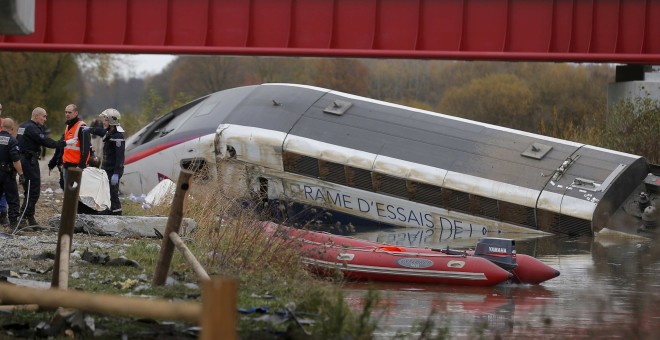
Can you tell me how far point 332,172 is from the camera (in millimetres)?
25438

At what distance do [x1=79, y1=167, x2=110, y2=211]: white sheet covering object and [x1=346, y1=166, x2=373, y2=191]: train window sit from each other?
25.2 ft

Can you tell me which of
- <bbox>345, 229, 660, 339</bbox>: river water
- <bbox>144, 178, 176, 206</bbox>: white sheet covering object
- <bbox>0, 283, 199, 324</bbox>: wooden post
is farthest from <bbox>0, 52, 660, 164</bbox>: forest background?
<bbox>0, 283, 199, 324</bbox>: wooden post

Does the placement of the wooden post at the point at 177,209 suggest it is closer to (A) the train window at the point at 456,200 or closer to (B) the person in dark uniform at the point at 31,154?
(B) the person in dark uniform at the point at 31,154

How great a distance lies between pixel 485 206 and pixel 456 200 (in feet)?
2.19

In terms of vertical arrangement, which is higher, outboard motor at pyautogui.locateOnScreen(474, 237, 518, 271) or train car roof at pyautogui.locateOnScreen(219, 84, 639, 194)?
train car roof at pyautogui.locateOnScreen(219, 84, 639, 194)

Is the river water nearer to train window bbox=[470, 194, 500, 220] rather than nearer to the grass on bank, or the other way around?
the grass on bank

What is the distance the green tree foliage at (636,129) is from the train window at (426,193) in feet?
22.6

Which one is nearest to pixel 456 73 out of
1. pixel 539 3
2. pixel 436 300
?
pixel 539 3

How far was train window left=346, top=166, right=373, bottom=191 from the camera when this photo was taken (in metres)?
25.2

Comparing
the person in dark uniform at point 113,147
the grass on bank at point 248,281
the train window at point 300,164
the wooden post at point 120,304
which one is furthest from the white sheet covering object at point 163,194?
the wooden post at point 120,304

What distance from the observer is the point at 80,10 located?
2662cm

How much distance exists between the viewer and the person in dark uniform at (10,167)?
16.9m

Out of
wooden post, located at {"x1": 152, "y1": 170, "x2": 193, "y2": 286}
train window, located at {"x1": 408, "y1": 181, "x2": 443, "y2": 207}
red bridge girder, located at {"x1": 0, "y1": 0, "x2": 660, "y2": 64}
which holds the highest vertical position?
red bridge girder, located at {"x1": 0, "y1": 0, "x2": 660, "y2": 64}

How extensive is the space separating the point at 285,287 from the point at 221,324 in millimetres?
5888
